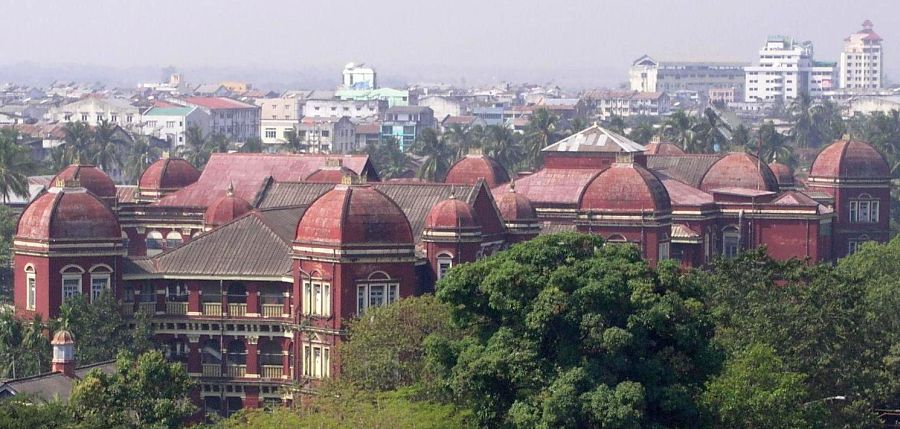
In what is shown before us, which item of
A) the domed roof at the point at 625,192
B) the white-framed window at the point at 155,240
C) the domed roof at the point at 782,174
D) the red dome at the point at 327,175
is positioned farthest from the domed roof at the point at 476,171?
the domed roof at the point at 782,174

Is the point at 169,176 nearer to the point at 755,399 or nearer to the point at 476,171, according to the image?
the point at 476,171

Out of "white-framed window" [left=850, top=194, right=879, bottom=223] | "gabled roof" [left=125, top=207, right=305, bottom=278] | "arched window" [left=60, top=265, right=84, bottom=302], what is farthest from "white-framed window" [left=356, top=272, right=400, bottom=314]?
"white-framed window" [left=850, top=194, right=879, bottom=223]

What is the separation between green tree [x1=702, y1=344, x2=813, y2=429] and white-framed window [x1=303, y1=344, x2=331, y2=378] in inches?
739

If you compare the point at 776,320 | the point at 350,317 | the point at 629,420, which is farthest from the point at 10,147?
the point at 629,420

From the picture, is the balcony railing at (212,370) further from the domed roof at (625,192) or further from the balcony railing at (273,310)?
the domed roof at (625,192)

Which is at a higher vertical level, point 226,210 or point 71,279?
point 226,210

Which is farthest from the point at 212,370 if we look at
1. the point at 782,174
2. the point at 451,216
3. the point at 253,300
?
the point at 782,174

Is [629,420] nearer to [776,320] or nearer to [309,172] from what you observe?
[776,320]

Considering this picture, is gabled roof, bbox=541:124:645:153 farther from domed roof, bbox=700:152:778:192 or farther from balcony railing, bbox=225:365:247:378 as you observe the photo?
balcony railing, bbox=225:365:247:378

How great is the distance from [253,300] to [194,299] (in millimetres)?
2226

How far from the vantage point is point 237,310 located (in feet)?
265

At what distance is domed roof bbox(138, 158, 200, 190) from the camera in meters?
107

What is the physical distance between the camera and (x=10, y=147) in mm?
123125

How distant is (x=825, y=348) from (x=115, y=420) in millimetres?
23297
